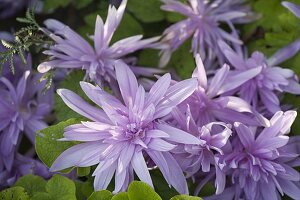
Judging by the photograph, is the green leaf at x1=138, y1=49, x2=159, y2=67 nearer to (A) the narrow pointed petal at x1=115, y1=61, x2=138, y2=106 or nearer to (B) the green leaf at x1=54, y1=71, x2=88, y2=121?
(B) the green leaf at x1=54, y1=71, x2=88, y2=121

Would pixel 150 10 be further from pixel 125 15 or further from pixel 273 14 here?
pixel 273 14

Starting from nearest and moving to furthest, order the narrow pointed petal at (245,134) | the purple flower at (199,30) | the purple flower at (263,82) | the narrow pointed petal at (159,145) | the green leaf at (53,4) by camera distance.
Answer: the narrow pointed petal at (159,145) < the narrow pointed petal at (245,134) < the purple flower at (263,82) < the purple flower at (199,30) < the green leaf at (53,4)

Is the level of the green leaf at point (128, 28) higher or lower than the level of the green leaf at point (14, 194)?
higher

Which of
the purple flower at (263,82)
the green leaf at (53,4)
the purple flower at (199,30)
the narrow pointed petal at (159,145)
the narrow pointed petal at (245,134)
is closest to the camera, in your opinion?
the narrow pointed petal at (159,145)

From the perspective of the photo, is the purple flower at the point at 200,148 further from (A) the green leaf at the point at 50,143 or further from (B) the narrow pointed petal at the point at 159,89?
(A) the green leaf at the point at 50,143

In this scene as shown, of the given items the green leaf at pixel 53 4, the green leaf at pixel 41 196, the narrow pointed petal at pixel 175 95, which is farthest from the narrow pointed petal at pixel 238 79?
the green leaf at pixel 53 4

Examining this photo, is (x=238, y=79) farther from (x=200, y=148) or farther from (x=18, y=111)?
(x=18, y=111)
